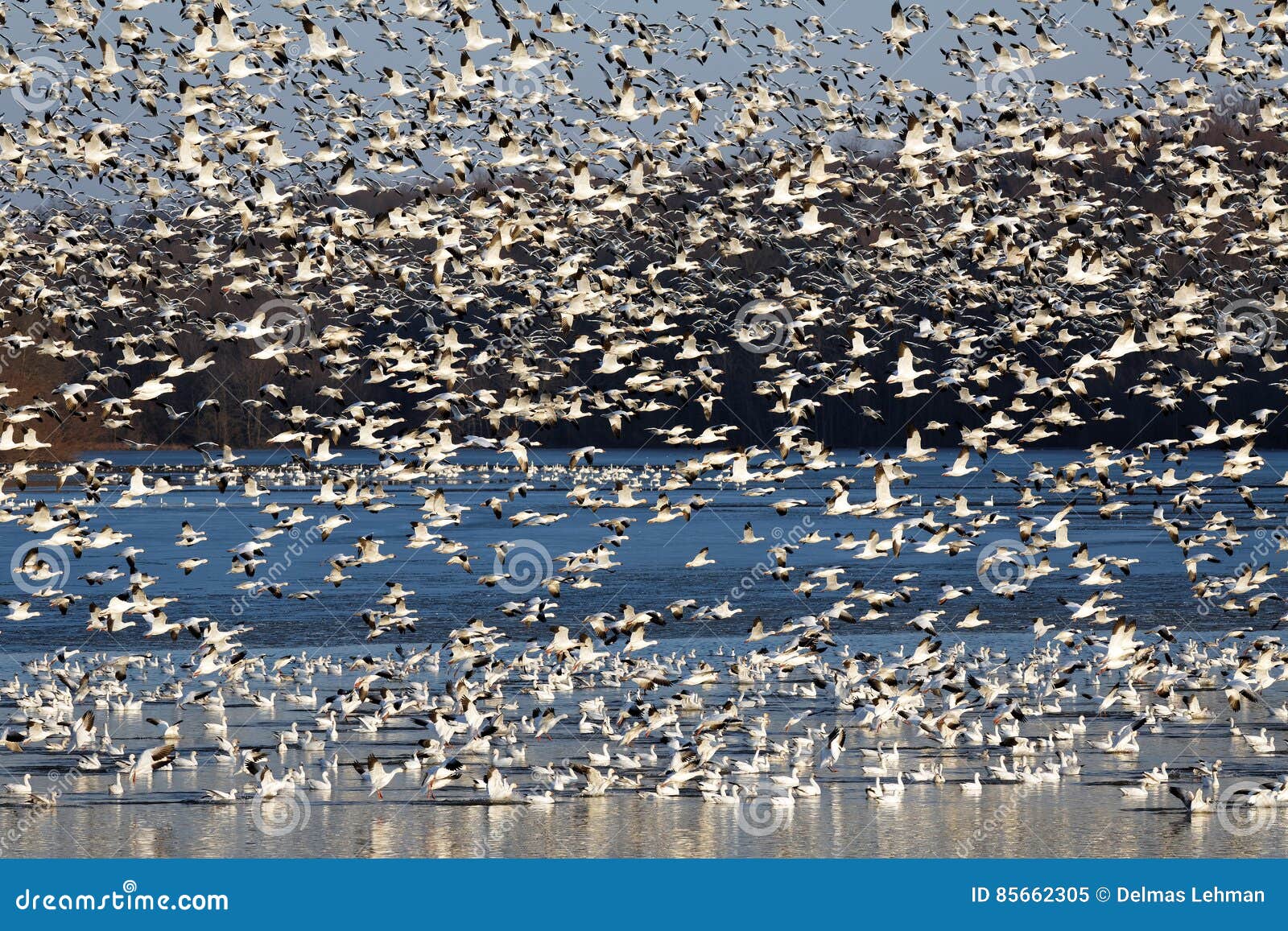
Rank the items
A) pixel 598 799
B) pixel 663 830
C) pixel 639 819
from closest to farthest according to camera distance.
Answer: pixel 663 830 < pixel 639 819 < pixel 598 799

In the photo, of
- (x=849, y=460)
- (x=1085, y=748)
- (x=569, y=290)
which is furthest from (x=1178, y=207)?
(x=849, y=460)

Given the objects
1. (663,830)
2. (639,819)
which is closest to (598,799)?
(639,819)

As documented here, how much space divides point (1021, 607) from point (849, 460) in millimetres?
60817

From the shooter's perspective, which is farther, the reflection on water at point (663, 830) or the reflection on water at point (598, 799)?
the reflection on water at point (598, 799)

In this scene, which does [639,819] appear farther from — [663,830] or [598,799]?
[598,799]

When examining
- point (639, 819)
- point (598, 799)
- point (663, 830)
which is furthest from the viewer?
point (598, 799)

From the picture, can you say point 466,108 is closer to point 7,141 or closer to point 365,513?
point 7,141

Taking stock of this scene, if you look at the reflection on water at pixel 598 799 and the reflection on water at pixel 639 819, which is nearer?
the reflection on water at pixel 639 819

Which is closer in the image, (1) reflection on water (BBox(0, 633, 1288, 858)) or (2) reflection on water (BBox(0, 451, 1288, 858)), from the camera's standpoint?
(1) reflection on water (BBox(0, 633, 1288, 858))

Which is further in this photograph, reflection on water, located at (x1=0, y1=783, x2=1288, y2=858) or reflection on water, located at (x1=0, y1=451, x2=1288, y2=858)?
reflection on water, located at (x1=0, y1=451, x2=1288, y2=858)

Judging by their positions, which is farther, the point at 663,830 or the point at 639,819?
the point at 639,819

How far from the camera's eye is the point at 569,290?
4081 centimetres

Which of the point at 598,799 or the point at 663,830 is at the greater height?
the point at 598,799

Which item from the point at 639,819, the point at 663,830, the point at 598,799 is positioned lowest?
the point at 663,830
